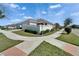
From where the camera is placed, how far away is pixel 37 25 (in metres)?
1.87

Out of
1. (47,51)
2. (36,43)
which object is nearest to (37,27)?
(36,43)

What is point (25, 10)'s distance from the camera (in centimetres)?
183

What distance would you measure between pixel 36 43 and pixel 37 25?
20 centimetres

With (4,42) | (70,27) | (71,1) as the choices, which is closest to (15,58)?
(4,42)

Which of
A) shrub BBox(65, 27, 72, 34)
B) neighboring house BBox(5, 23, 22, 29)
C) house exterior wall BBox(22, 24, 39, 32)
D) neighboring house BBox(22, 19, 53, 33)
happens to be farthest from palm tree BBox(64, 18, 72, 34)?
neighboring house BBox(5, 23, 22, 29)

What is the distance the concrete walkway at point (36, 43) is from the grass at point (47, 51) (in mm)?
36

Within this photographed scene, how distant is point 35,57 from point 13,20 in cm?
47

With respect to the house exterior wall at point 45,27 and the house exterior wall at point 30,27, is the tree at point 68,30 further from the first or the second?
the house exterior wall at point 30,27

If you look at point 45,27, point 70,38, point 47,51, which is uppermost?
point 45,27

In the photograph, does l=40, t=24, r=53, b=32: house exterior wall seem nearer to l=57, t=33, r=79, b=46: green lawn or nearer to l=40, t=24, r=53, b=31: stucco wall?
l=40, t=24, r=53, b=31: stucco wall

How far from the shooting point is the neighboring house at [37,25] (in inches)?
72.7

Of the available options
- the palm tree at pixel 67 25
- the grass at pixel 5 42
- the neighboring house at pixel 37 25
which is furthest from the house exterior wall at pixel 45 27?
the grass at pixel 5 42

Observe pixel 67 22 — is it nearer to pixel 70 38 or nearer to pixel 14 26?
pixel 70 38

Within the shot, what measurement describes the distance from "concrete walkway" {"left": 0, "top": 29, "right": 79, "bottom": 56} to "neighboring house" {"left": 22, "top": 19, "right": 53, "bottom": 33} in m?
0.10
